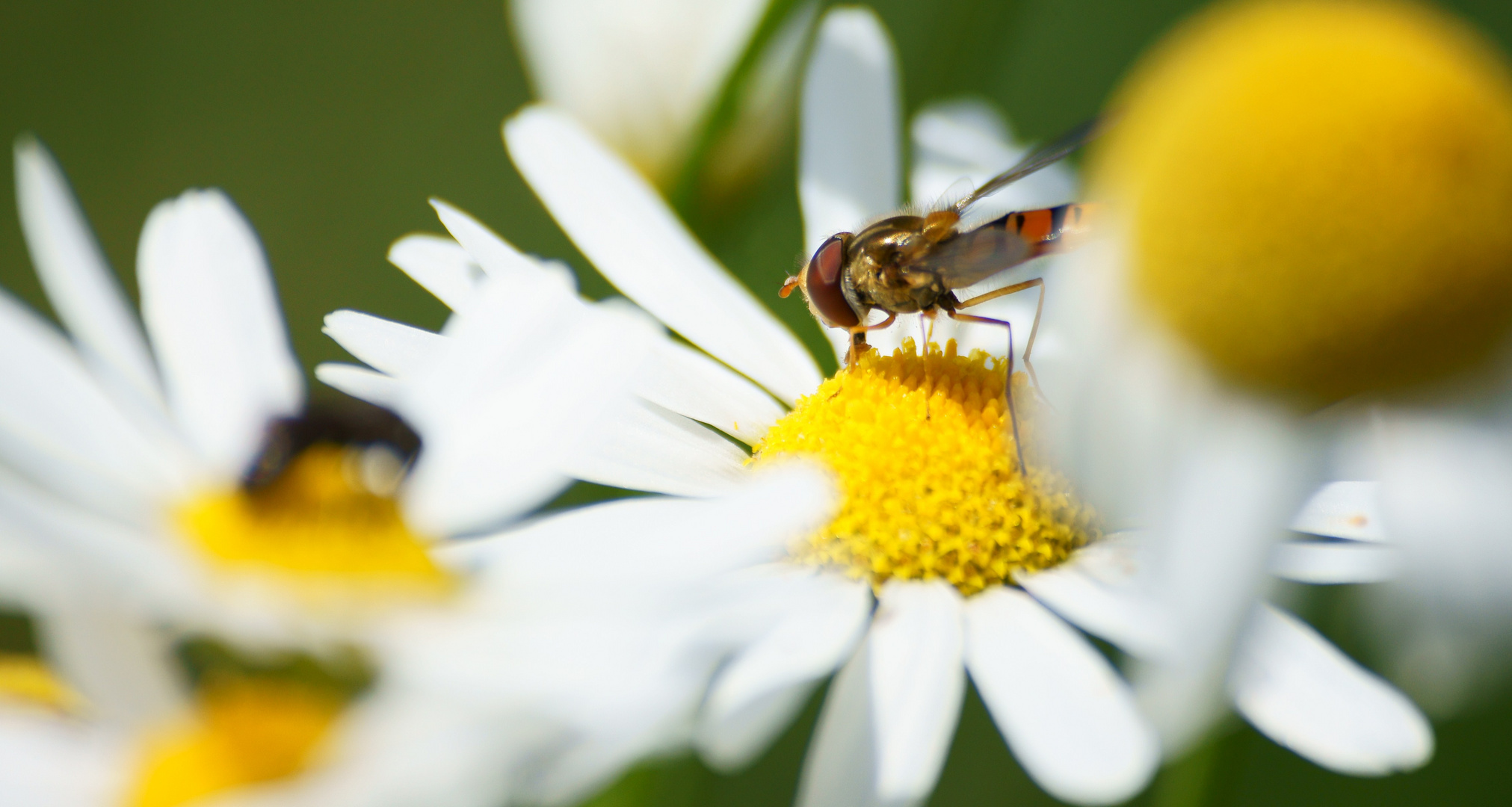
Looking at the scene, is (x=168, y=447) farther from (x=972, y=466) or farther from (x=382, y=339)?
(x=972, y=466)

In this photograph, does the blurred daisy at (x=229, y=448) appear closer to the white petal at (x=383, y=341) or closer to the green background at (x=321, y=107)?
the white petal at (x=383, y=341)

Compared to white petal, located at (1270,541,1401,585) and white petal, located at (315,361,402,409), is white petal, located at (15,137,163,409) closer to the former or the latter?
white petal, located at (315,361,402,409)

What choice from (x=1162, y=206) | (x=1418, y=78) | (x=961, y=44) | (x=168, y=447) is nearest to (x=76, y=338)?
(x=168, y=447)

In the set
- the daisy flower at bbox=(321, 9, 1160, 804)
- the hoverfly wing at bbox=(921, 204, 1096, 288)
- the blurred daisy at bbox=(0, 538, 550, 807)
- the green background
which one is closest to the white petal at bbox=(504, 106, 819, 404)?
the daisy flower at bbox=(321, 9, 1160, 804)

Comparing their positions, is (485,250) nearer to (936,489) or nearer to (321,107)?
(936,489)

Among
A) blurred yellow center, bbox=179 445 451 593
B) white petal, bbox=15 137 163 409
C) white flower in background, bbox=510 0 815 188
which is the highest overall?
white flower in background, bbox=510 0 815 188

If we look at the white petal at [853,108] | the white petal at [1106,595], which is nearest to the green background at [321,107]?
the white petal at [853,108]
